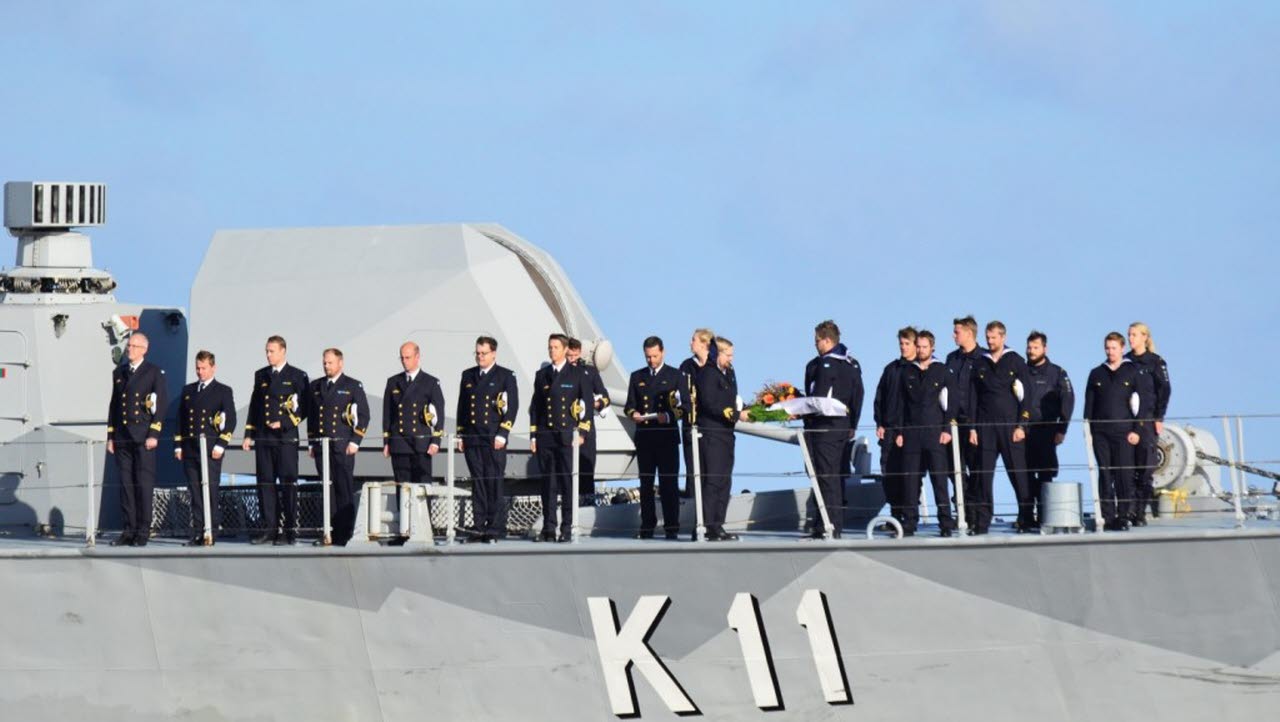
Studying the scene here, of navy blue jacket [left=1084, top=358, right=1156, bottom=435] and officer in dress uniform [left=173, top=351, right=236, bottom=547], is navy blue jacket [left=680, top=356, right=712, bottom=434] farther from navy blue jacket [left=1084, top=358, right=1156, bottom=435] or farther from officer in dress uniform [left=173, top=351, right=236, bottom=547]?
officer in dress uniform [left=173, top=351, right=236, bottom=547]

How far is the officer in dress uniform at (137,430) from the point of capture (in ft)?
44.3

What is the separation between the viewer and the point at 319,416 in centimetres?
1323

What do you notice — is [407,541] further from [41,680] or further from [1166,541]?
[1166,541]

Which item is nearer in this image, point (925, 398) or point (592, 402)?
point (925, 398)

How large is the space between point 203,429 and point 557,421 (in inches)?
100.0

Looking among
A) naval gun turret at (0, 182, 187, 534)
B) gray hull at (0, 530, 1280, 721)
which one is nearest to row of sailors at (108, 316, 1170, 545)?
gray hull at (0, 530, 1280, 721)

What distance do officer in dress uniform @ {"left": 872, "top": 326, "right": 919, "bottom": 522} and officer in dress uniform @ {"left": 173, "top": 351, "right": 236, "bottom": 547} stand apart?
443cm

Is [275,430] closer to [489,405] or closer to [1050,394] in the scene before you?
[489,405]

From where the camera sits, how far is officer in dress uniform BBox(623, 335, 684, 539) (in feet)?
42.0

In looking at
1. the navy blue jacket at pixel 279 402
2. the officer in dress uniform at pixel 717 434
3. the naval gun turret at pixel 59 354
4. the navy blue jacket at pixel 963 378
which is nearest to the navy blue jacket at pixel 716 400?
the officer in dress uniform at pixel 717 434

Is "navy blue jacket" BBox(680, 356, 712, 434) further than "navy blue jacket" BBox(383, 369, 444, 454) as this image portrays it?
No

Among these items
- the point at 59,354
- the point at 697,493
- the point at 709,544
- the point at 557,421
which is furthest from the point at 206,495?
the point at 59,354

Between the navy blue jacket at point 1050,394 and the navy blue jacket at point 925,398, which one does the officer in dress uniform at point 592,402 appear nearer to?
the navy blue jacket at point 925,398

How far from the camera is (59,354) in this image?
16594 millimetres
